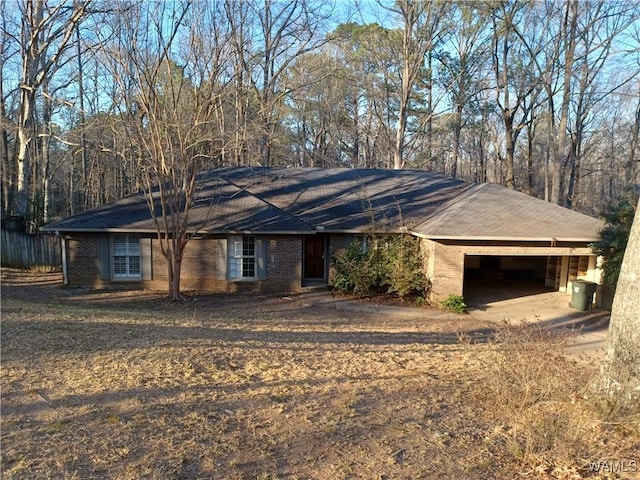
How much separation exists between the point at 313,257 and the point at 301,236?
158cm

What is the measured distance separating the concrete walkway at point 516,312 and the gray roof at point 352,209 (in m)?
2.30

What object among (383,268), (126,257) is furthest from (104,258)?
(383,268)

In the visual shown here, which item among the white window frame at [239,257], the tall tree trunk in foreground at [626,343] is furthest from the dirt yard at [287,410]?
the white window frame at [239,257]

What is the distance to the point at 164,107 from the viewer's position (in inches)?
542

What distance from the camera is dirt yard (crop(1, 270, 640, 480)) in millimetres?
3756

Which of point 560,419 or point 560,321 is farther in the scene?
point 560,321

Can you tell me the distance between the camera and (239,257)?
15.8 metres

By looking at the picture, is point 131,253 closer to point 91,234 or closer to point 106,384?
point 91,234

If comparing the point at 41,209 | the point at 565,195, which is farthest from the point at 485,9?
the point at 41,209

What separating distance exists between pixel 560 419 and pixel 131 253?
14.6 meters

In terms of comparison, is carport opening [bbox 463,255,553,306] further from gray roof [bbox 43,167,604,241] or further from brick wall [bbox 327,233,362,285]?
brick wall [bbox 327,233,362,285]

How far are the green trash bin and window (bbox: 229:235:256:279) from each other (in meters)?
10.6

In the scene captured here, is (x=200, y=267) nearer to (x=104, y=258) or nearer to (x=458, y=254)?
(x=104, y=258)

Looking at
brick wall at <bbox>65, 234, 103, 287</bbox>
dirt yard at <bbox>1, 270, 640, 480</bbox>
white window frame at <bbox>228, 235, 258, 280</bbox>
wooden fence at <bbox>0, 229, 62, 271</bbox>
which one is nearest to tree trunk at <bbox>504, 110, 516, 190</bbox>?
white window frame at <bbox>228, 235, 258, 280</bbox>
